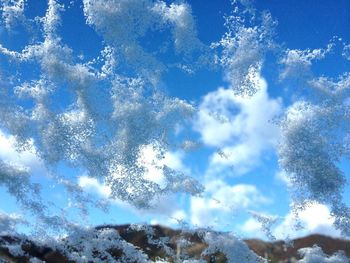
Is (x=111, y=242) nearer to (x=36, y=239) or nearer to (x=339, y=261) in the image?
(x=36, y=239)

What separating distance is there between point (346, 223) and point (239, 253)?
29.0ft

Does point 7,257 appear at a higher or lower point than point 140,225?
lower

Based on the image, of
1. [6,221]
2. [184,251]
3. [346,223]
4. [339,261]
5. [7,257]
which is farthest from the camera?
[7,257]

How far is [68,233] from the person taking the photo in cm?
3781

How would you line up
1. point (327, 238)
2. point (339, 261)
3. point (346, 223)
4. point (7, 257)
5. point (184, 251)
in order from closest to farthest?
point (346, 223)
point (339, 261)
point (184, 251)
point (7, 257)
point (327, 238)

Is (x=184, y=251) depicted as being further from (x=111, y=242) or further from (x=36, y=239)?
(x=36, y=239)

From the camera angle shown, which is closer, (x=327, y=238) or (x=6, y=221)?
(x=6, y=221)

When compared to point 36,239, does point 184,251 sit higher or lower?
higher

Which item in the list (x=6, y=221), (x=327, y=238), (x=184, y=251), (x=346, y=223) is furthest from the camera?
(x=327, y=238)

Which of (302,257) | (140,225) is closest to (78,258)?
(140,225)

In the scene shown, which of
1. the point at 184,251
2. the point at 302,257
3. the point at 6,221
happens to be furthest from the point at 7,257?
the point at 302,257

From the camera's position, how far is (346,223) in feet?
109

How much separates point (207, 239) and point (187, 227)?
2.55 meters

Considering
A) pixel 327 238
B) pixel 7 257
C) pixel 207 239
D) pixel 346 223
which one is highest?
pixel 327 238
